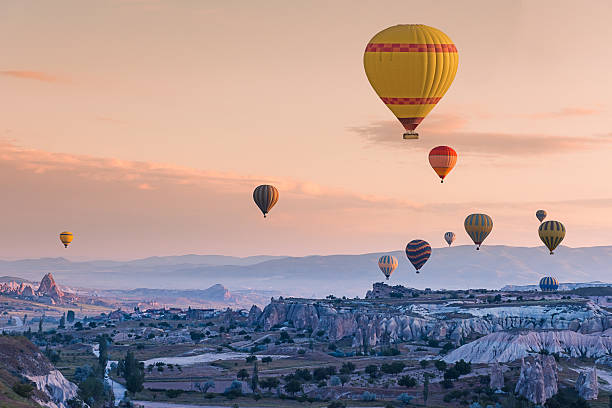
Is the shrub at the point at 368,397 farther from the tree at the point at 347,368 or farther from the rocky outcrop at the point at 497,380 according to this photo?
the tree at the point at 347,368

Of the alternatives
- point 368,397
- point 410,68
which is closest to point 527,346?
point 368,397

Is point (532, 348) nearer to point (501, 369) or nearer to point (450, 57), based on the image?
point (501, 369)

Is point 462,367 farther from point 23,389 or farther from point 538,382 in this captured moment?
point 23,389

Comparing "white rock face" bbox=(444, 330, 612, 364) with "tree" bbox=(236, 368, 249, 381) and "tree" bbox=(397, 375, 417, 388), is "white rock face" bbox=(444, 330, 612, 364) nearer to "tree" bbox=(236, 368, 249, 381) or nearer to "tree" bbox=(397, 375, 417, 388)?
"tree" bbox=(397, 375, 417, 388)

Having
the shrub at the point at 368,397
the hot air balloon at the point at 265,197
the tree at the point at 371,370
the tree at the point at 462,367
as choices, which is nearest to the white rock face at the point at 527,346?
the tree at the point at 462,367

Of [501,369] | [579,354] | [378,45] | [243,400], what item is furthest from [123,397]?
[579,354]

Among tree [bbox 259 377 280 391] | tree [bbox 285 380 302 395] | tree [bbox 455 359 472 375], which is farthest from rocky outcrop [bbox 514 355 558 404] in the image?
tree [bbox 259 377 280 391]
